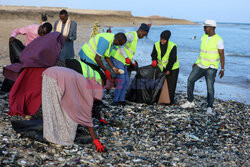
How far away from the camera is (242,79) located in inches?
496

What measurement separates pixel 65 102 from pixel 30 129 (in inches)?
31.4

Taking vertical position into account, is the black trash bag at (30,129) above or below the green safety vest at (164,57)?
below

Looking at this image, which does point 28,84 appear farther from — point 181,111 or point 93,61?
point 181,111

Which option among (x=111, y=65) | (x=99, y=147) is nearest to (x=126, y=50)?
(x=111, y=65)

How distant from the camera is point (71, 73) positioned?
3697 millimetres

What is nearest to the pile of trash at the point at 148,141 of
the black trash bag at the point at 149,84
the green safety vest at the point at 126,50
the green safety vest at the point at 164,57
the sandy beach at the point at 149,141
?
the sandy beach at the point at 149,141

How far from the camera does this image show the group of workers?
3.83 metres

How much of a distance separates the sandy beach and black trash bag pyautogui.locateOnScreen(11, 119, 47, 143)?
59mm

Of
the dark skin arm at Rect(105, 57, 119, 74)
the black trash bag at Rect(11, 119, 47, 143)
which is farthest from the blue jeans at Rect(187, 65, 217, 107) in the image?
the black trash bag at Rect(11, 119, 47, 143)

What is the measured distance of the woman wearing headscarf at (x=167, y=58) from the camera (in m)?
6.75

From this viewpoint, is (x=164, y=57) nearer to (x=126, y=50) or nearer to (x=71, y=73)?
(x=126, y=50)

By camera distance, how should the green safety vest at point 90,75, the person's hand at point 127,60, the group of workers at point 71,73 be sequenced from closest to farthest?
the group of workers at point 71,73
the green safety vest at point 90,75
the person's hand at point 127,60

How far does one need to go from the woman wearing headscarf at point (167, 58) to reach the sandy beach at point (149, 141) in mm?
673

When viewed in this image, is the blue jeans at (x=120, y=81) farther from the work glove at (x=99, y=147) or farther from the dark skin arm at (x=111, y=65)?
the work glove at (x=99, y=147)
